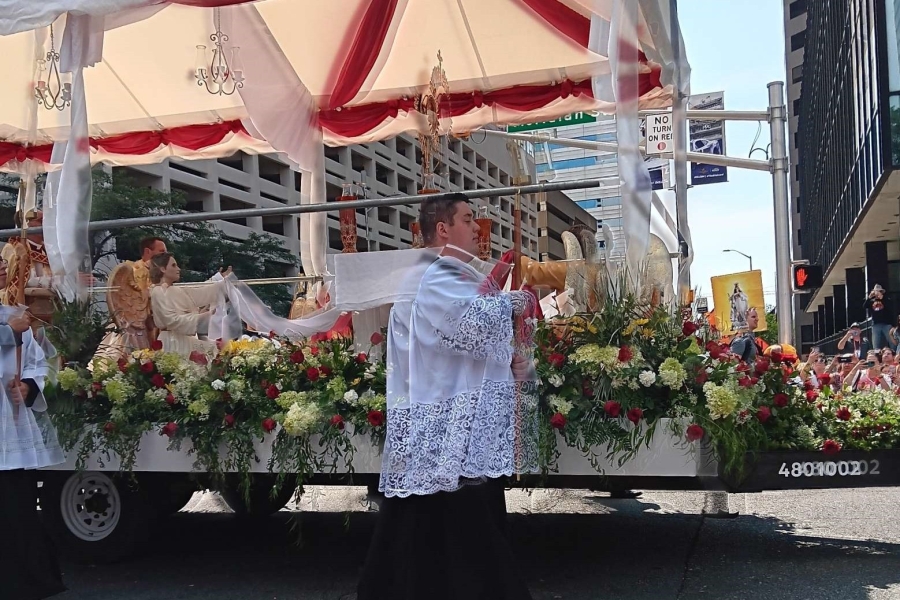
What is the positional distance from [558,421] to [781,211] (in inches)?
420

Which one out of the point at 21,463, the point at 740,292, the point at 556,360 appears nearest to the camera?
the point at 556,360

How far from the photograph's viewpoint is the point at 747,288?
28.6 feet

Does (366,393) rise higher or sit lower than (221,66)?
lower

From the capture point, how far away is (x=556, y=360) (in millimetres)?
4953

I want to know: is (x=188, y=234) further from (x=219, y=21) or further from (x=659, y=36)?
(x=659, y=36)

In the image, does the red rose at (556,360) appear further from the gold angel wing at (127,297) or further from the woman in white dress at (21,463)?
the gold angel wing at (127,297)

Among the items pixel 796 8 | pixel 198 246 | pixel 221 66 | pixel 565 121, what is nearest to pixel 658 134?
pixel 565 121

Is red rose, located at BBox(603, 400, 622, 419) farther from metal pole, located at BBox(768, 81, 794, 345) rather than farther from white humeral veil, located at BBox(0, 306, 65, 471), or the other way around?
metal pole, located at BBox(768, 81, 794, 345)

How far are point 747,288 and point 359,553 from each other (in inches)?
187

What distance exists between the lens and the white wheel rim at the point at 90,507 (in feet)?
19.6

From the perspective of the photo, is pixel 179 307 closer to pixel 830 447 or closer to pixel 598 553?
pixel 598 553

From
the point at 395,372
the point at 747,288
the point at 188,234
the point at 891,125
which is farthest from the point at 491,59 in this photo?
the point at 891,125

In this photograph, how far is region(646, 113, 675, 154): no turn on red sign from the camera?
32.7ft

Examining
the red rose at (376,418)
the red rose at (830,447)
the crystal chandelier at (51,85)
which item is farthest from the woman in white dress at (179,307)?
the red rose at (830,447)
